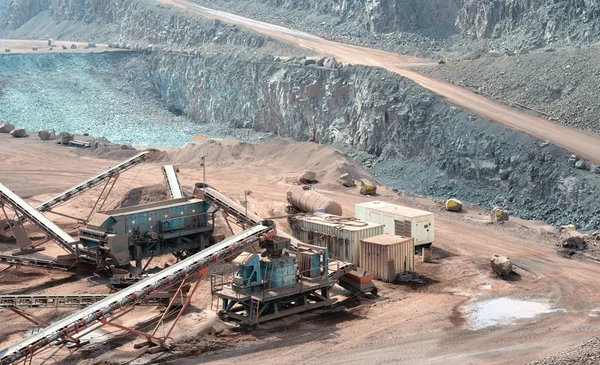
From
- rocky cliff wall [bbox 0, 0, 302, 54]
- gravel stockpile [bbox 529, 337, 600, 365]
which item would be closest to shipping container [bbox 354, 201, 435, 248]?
gravel stockpile [bbox 529, 337, 600, 365]

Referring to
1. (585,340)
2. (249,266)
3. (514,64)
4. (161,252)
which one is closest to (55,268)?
(161,252)

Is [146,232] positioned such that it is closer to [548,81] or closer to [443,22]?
[548,81]

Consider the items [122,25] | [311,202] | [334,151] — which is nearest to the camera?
[311,202]

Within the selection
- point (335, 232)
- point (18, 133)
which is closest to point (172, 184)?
point (335, 232)

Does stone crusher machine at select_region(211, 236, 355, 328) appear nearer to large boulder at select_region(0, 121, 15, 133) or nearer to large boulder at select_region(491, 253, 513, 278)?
large boulder at select_region(491, 253, 513, 278)

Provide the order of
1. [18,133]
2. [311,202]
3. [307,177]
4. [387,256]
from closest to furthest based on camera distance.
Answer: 1. [387,256]
2. [311,202]
3. [307,177]
4. [18,133]

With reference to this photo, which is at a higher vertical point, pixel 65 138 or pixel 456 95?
pixel 456 95
